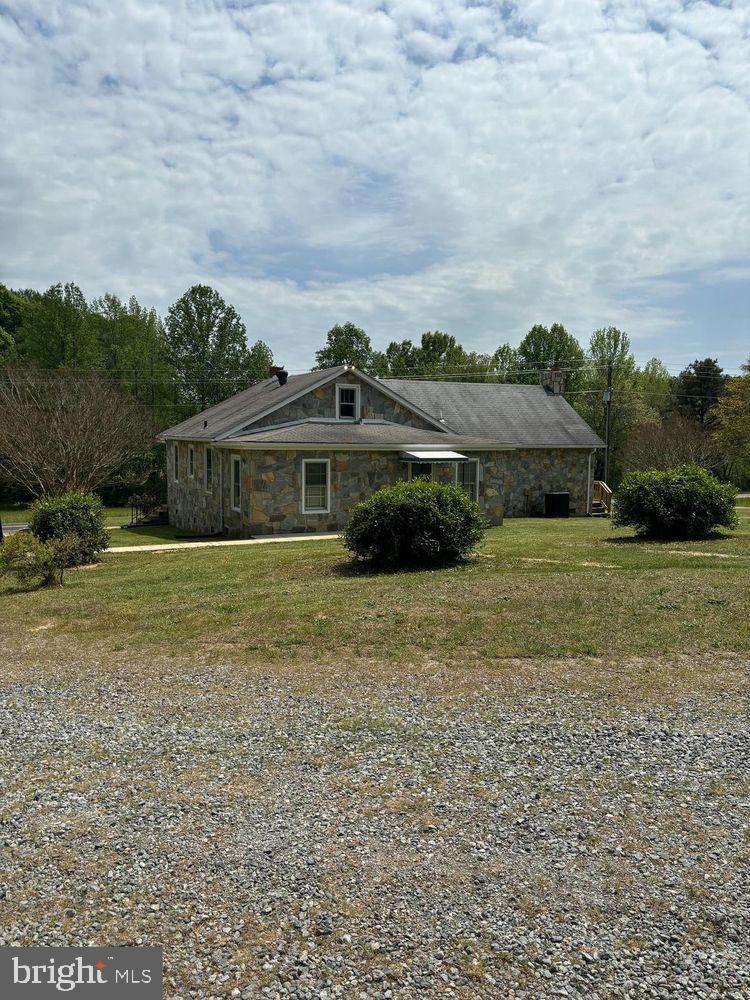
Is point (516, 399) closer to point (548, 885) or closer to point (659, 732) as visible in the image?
point (659, 732)

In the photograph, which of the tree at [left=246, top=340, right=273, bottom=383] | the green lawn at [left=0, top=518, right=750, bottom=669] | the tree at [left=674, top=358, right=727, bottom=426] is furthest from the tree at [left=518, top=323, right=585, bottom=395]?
the green lawn at [left=0, top=518, right=750, bottom=669]

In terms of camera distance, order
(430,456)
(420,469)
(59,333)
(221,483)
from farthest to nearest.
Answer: (59,333) < (420,469) < (221,483) < (430,456)

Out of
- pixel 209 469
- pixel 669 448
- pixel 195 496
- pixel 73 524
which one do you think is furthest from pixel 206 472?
pixel 669 448

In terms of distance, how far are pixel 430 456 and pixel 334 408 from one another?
3.40 m

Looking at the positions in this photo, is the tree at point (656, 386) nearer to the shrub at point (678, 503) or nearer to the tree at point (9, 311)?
the shrub at point (678, 503)

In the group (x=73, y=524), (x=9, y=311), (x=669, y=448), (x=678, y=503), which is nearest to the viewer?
(x=678, y=503)

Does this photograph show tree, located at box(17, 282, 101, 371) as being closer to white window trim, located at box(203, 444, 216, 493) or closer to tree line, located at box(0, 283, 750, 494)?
tree line, located at box(0, 283, 750, 494)

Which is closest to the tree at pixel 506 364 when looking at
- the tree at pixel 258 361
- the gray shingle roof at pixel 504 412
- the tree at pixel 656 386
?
the tree at pixel 656 386

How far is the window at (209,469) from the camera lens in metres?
23.4

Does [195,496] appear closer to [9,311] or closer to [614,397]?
[614,397]

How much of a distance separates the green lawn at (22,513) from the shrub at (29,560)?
57.4ft

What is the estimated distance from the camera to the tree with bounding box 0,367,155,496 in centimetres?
2784

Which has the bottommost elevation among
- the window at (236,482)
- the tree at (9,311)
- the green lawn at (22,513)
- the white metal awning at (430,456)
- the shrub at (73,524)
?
the green lawn at (22,513)

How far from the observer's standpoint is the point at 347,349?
60625 mm
